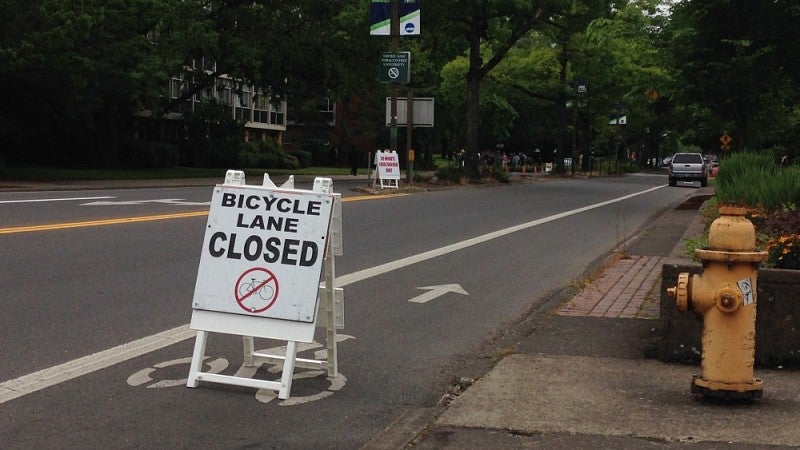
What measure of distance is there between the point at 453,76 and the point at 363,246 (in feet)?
119

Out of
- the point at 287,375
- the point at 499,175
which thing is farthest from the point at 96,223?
the point at 499,175

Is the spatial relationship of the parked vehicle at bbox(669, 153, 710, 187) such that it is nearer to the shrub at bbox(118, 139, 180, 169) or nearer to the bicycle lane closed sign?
the shrub at bbox(118, 139, 180, 169)

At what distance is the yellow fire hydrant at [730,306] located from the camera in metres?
5.93

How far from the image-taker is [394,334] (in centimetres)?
861

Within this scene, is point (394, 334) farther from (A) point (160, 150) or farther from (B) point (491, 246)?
(A) point (160, 150)

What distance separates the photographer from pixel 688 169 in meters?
48.2

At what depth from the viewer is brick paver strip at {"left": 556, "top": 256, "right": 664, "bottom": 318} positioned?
929 centimetres

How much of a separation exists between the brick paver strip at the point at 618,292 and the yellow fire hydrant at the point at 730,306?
2.95m

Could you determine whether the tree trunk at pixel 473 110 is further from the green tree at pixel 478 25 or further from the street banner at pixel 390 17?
the street banner at pixel 390 17

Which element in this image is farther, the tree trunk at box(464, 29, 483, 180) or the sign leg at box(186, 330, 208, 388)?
the tree trunk at box(464, 29, 483, 180)

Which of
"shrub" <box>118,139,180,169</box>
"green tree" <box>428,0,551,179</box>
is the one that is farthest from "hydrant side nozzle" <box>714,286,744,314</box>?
"shrub" <box>118,139,180,169</box>

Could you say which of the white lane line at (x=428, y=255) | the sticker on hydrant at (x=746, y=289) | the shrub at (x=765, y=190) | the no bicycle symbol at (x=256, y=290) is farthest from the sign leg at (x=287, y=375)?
the shrub at (x=765, y=190)

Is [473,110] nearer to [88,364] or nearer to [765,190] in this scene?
[765,190]

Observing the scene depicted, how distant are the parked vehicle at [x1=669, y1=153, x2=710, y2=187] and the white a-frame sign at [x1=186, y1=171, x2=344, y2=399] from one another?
43.8m
